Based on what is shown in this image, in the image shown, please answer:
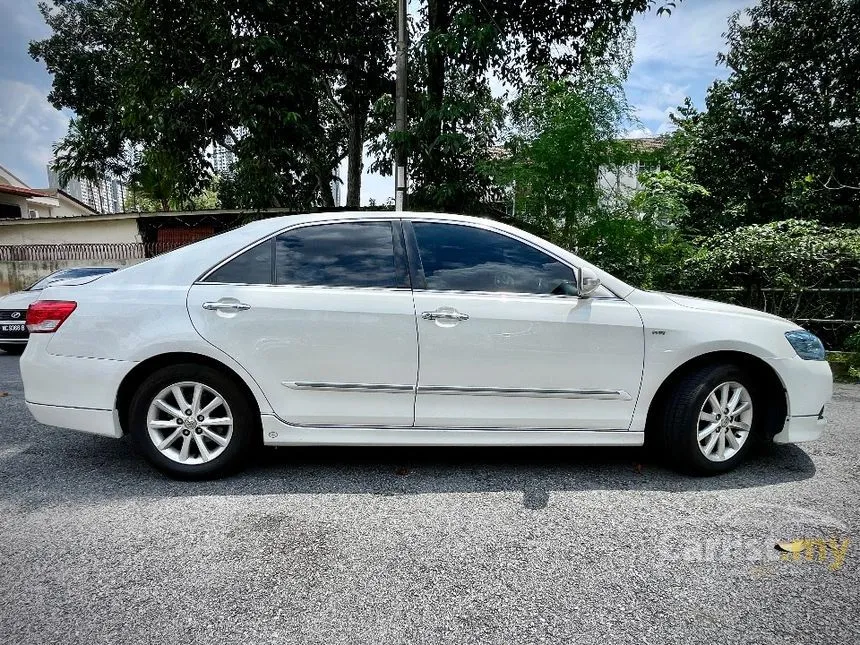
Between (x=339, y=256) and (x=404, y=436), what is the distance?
1162mm

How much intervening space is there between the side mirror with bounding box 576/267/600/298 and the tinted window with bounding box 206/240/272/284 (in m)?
1.85

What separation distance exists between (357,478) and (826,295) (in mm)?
6891

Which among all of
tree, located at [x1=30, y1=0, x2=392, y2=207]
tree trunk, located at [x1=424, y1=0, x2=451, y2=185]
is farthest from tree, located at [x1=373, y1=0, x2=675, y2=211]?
tree, located at [x1=30, y1=0, x2=392, y2=207]

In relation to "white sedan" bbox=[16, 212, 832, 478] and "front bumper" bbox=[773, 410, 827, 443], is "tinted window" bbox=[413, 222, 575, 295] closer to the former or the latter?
"white sedan" bbox=[16, 212, 832, 478]

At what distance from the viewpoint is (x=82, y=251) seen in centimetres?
1568

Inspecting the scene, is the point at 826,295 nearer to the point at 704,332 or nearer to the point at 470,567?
the point at 704,332

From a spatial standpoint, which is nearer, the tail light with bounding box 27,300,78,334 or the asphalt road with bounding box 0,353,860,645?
the asphalt road with bounding box 0,353,860,645

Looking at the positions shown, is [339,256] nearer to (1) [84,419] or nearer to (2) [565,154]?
(1) [84,419]

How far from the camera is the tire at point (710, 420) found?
322 centimetres

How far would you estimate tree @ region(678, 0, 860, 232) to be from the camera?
39.2 feet

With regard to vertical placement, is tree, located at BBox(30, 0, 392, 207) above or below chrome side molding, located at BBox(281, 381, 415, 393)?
above

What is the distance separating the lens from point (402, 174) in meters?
8.53

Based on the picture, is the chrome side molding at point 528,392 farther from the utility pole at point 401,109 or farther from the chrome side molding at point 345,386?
the utility pole at point 401,109

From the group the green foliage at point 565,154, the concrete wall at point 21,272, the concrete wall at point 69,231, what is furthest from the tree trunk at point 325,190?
the concrete wall at point 21,272
